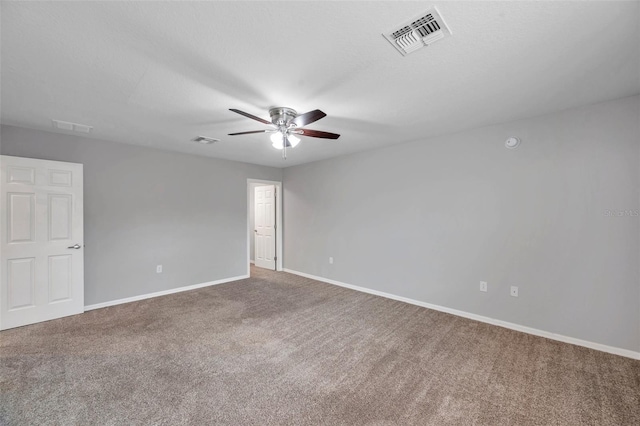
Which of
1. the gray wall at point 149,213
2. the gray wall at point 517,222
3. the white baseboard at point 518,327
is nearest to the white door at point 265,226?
the gray wall at point 149,213

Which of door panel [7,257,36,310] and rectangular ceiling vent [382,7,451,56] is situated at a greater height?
rectangular ceiling vent [382,7,451,56]

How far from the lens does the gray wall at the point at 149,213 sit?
3707 millimetres

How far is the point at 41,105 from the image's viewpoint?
2.61 meters

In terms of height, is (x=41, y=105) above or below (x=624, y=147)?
above

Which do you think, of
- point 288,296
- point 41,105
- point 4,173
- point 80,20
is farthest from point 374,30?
point 4,173

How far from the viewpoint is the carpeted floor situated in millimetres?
1807

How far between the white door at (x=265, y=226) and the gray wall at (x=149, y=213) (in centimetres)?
83

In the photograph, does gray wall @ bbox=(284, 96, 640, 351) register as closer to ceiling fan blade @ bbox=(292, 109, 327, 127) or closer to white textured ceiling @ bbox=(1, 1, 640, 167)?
white textured ceiling @ bbox=(1, 1, 640, 167)

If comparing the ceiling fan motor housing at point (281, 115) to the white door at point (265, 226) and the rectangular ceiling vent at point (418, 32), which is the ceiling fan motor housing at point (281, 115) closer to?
the rectangular ceiling vent at point (418, 32)

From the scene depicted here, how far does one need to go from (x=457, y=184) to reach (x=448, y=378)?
2.34 metres

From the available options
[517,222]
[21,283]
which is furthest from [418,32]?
[21,283]

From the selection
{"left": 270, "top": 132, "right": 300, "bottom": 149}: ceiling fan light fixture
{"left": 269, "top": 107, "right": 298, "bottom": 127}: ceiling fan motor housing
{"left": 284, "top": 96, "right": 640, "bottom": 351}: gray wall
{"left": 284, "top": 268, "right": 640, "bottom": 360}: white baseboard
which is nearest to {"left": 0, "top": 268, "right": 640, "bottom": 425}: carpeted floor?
{"left": 284, "top": 268, "right": 640, "bottom": 360}: white baseboard

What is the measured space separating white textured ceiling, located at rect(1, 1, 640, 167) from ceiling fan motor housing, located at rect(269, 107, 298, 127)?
0.25 feet

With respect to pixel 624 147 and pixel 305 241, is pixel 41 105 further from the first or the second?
pixel 624 147
